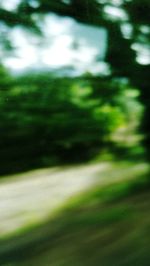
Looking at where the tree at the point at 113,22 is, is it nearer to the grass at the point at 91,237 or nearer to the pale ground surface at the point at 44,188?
the grass at the point at 91,237

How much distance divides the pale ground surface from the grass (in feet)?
1.25

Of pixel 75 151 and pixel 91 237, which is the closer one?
pixel 91 237

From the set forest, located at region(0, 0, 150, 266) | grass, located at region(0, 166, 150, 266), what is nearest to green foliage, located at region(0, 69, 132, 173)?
forest, located at region(0, 0, 150, 266)

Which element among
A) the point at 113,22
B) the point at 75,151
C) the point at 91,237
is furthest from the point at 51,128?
the point at 91,237

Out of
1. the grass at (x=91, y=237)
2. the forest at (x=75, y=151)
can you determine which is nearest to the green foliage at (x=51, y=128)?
the forest at (x=75, y=151)

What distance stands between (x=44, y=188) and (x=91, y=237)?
320 centimetres

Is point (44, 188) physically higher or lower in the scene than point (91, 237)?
higher

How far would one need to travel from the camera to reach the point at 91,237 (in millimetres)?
5191

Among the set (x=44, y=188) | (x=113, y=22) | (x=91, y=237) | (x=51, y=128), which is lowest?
(x=91, y=237)

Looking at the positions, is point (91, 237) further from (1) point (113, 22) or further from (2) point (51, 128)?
(2) point (51, 128)

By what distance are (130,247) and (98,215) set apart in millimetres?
1467

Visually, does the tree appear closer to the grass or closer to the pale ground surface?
the grass

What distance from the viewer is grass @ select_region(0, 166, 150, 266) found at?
177 inches

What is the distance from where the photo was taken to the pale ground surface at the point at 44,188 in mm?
6586
